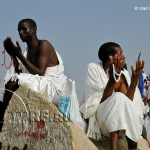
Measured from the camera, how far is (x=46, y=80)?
16.4ft

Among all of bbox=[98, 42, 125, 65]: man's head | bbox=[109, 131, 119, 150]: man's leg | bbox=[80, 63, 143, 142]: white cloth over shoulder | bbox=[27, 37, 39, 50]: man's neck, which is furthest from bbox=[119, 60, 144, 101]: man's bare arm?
bbox=[27, 37, 39, 50]: man's neck

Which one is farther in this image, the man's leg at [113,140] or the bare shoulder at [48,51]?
the bare shoulder at [48,51]

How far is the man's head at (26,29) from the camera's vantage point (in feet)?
17.1

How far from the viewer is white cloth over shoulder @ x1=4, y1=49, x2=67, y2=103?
4801 millimetres

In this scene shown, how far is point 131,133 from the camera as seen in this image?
169 inches

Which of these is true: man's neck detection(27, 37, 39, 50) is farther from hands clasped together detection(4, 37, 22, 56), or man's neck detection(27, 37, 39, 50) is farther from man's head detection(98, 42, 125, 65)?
man's head detection(98, 42, 125, 65)

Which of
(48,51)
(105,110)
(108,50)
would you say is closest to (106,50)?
(108,50)

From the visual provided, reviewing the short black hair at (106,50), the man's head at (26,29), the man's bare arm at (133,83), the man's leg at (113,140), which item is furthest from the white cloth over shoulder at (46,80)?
the man's leg at (113,140)

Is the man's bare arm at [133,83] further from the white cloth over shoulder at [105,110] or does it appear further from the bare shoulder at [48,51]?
the bare shoulder at [48,51]

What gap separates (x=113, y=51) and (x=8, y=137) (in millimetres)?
1971

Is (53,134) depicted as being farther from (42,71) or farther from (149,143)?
(149,143)

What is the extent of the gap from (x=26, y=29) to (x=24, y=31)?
4 cm

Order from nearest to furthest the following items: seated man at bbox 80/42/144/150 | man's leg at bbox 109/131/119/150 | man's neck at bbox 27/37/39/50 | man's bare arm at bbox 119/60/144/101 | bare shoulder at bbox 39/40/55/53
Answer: man's leg at bbox 109/131/119/150, seated man at bbox 80/42/144/150, man's bare arm at bbox 119/60/144/101, bare shoulder at bbox 39/40/55/53, man's neck at bbox 27/37/39/50

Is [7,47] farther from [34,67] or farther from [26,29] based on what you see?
[34,67]
